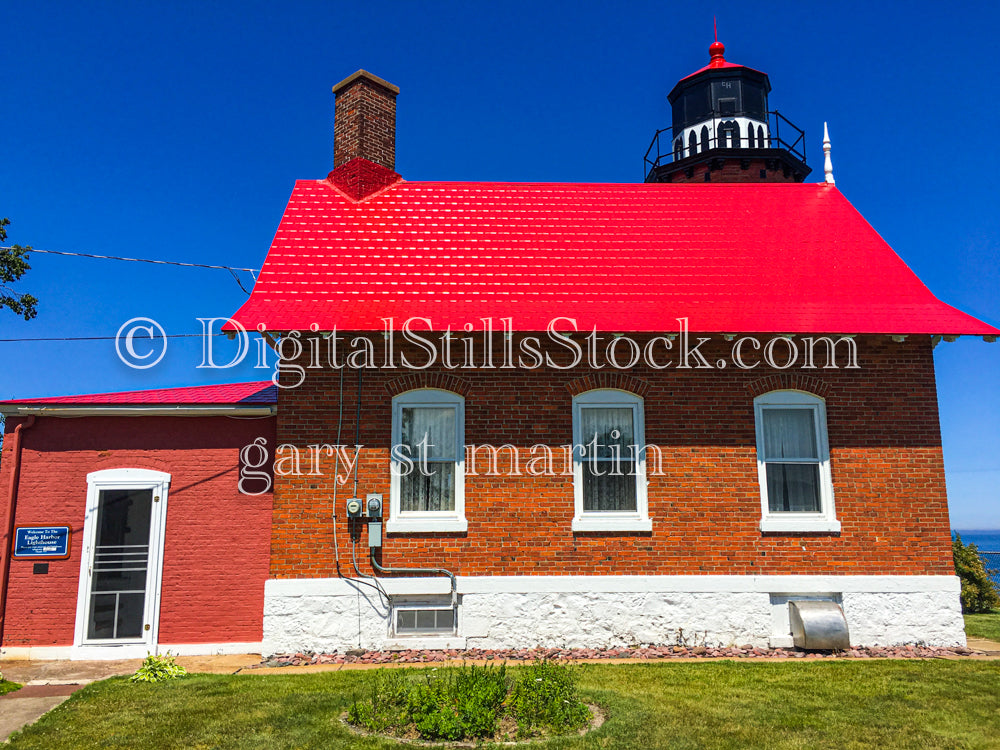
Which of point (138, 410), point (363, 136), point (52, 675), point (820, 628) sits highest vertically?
point (363, 136)

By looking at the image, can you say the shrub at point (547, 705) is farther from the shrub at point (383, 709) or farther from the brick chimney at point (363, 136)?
the brick chimney at point (363, 136)

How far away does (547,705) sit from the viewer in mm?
6594

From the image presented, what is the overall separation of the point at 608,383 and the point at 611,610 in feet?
10.2

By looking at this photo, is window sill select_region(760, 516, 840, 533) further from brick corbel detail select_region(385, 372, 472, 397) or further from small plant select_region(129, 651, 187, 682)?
small plant select_region(129, 651, 187, 682)

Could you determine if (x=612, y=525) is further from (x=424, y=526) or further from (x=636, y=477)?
(x=424, y=526)

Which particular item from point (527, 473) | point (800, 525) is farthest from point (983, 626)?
point (527, 473)

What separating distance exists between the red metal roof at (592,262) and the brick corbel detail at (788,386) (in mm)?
793

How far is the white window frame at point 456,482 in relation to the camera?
33.3ft

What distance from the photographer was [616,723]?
6.60 meters

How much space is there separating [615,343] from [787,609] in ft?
14.2

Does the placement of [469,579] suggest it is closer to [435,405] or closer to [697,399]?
[435,405]

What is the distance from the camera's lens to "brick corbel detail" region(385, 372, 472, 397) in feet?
34.5

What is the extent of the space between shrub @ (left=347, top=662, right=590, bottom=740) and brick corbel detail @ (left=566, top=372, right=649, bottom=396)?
445cm

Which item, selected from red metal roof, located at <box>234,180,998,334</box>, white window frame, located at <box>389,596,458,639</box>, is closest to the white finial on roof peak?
red metal roof, located at <box>234,180,998,334</box>
